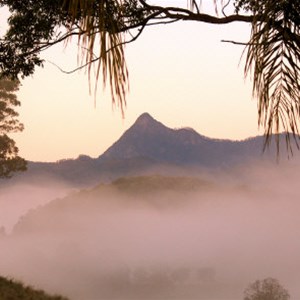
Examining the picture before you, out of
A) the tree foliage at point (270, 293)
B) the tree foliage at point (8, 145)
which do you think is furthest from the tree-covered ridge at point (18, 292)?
the tree foliage at point (270, 293)

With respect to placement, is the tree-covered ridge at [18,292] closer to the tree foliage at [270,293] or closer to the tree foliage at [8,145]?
the tree foliage at [8,145]

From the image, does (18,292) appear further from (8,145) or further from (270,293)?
(270,293)

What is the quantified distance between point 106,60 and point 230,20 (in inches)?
256

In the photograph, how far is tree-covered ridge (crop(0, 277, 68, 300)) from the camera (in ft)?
70.3

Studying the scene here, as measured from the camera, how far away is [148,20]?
1146cm

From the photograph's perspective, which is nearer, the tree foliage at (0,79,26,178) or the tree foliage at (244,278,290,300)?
the tree foliage at (0,79,26,178)

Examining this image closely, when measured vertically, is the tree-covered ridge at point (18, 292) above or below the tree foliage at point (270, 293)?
below

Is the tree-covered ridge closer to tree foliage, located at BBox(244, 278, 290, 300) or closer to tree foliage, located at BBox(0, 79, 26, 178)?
tree foliage, located at BBox(0, 79, 26, 178)

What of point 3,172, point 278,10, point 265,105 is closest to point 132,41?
point 278,10

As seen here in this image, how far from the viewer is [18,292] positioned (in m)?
22.1

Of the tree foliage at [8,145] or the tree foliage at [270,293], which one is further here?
the tree foliage at [270,293]

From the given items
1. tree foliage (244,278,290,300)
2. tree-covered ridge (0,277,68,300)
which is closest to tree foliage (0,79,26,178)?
tree-covered ridge (0,277,68,300)

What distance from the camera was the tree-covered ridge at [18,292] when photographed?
843 inches

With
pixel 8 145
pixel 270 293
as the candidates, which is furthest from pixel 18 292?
pixel 270 293
